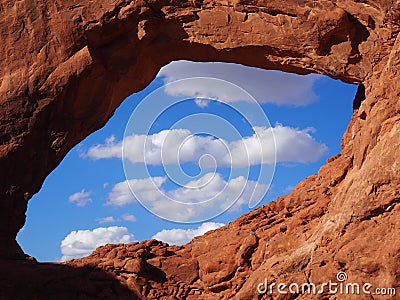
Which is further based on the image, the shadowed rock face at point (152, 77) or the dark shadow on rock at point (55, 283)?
the dark shadow on rock at point (55, 283)

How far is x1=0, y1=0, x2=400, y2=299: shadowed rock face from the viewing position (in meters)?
10.9

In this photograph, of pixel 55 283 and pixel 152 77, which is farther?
pixel 152 77

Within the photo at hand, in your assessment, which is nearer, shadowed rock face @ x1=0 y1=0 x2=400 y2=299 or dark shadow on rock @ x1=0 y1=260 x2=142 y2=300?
shadowed rock face @ x1=0 y1=0 x2=400 y2=299

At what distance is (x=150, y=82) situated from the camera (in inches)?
511

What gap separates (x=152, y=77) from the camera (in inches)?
510

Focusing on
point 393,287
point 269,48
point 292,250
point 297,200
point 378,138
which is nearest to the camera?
point 393,287

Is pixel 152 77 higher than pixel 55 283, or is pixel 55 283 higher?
pixel 152 77

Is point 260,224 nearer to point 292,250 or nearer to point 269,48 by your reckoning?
point 292,250

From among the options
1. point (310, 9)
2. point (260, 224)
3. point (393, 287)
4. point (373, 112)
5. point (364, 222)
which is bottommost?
point (393, 287)

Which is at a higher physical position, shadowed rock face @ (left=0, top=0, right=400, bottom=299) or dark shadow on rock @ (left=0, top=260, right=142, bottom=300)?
shadowed rock face @ (left=0, top=0, right=400, bottom=299)

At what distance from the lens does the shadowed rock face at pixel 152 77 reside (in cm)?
1089

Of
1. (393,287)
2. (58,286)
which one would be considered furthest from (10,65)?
(393,287)

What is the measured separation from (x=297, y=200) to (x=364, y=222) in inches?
121

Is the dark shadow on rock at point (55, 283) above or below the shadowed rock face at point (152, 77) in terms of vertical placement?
below
